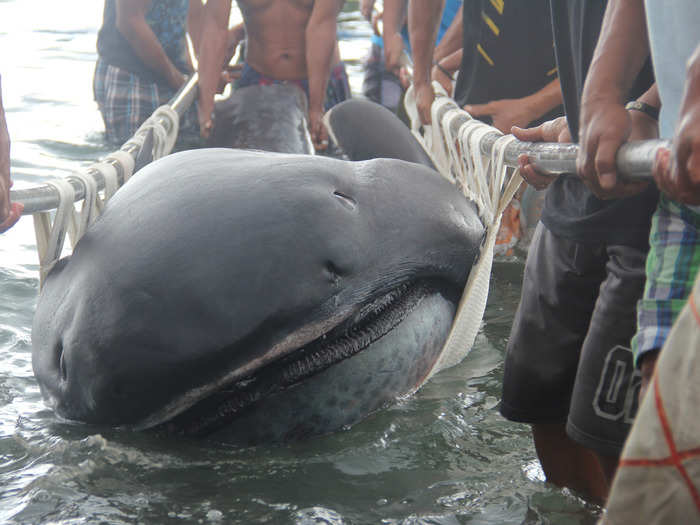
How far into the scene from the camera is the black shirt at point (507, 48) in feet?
15.5

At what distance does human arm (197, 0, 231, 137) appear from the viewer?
5.35 metres

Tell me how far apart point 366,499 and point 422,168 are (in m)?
0.98

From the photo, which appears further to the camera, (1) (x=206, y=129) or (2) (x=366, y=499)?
(1) (x=206, y=129)

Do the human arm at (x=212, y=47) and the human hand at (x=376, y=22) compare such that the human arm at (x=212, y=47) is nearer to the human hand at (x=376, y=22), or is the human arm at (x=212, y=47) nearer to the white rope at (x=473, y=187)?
the white rope at (x=473, y=187)

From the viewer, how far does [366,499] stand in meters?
2.35

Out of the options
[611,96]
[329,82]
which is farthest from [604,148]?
[329,82]

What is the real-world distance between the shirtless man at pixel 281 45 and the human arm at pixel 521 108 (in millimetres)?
919

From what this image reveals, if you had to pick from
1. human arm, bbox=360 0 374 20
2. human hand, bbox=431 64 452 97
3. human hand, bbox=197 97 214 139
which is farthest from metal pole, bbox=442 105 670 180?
human arm, bbox=360 0 374 20

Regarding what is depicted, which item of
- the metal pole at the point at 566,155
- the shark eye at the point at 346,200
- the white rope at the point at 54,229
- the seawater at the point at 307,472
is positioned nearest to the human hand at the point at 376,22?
the metal pole at the point at 566,155

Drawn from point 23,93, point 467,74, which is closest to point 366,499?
point 467,74

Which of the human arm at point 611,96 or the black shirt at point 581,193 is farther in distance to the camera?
the black shirt at point 581,193

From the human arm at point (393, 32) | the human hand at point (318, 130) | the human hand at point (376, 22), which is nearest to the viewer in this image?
the human hand at point (318, 130)

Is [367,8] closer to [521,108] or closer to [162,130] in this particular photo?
[521,108]

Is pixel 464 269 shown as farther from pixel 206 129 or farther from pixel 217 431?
pixel 206 129
